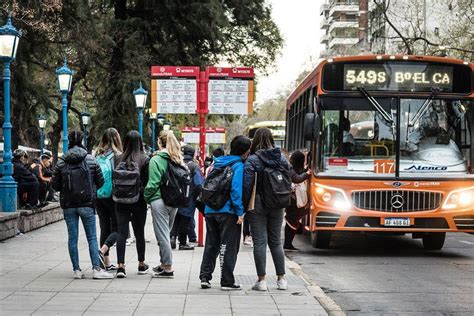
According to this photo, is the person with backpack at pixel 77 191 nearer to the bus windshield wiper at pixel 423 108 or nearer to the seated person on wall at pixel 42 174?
the bus windshield wiper at pixel 423 108

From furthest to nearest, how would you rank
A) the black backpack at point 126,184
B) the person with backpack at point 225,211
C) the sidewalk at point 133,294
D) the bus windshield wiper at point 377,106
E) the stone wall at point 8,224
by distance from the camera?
the stone wall at point 8,224
the bus windshield wiper at point 377,106
the black backpack at point 126,184
the person with backpack at point 225,211
the sidewalk at point 133,294

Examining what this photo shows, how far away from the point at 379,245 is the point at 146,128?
21411 mm

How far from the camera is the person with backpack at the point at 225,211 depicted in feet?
29.8

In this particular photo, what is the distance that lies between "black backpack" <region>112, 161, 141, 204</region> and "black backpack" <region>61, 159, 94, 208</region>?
32 centimetres

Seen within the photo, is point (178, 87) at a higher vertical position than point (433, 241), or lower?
higher

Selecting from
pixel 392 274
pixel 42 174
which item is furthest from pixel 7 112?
pixel 392 274

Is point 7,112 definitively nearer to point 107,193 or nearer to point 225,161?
point 107,193

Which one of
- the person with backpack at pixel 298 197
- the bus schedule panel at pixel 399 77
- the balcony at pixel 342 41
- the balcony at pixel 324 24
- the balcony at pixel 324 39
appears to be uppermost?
the balcony at pixel 324 24

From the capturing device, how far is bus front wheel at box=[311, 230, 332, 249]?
48.6 feet

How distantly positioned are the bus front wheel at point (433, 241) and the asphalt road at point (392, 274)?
0.15 metres

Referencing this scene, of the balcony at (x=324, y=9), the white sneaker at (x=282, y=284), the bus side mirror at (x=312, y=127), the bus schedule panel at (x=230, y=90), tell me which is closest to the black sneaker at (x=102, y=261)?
the white sneaker at (x=282, y=284)

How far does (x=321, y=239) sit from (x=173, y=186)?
5.69m

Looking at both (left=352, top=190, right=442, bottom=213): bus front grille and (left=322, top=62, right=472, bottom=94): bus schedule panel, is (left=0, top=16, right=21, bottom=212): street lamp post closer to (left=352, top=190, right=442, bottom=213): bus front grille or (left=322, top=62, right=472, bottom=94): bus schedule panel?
(left=322, top=62, right=472, bottom=94): bus schedule panel

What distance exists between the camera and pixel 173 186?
388 inches
